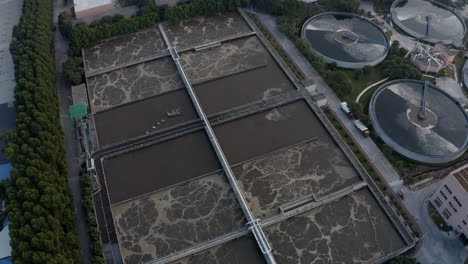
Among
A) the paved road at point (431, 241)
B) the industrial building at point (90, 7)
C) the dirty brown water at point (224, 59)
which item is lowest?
the paved road at point (431, 241)

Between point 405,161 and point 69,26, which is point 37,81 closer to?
point 69,26

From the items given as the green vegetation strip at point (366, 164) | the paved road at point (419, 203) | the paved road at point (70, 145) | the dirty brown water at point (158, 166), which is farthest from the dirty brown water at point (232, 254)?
the paved road at point (419, 203)

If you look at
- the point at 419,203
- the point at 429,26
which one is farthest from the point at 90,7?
the point at 419,203

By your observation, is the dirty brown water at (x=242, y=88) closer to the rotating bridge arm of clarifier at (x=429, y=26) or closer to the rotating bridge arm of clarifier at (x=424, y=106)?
the rotating bridge arm of clarifier at (x=424, y=106)

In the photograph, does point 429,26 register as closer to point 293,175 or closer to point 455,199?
point 455,199

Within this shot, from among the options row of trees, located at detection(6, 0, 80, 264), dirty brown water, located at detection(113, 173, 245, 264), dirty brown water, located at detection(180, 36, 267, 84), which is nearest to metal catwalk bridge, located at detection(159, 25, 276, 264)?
dirty brown water, located at detection(113, 173, 245, 264)
